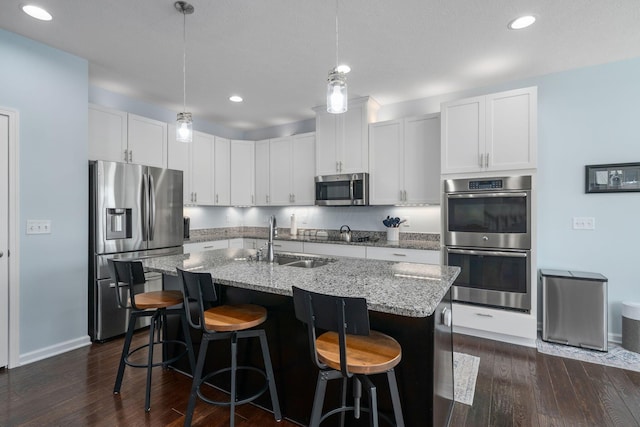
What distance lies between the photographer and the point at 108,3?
217cm

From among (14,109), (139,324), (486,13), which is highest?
(486,13)

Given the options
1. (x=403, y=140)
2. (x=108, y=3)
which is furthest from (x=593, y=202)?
(x=108, y=3)

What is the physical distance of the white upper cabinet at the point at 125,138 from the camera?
3.36 metres

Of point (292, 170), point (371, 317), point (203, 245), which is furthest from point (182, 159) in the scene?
point (371, 317)

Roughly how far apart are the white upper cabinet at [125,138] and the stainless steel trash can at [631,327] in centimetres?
512

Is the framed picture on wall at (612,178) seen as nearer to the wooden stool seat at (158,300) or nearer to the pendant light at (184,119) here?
the pendant light at (184,119)

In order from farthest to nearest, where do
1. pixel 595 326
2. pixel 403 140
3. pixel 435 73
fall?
1. pixel 403 140
2. pixel 435 73
3. pixel 595 326

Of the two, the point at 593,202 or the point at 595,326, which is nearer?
the point at 595,326

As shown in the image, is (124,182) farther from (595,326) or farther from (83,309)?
(595,326)

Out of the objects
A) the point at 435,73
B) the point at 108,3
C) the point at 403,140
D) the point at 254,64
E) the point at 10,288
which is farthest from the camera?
the point at 403,140

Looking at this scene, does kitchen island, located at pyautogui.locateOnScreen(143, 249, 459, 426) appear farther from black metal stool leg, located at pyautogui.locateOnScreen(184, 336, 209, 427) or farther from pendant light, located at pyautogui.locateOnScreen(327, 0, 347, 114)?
pendant light, located at pyautogui.locateOnScreen(327, 0, 347, 114)

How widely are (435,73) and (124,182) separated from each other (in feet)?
11.1

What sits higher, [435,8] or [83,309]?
[435,8]

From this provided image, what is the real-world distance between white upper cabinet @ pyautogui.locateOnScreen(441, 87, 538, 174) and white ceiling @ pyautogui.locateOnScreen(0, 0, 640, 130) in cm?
34
